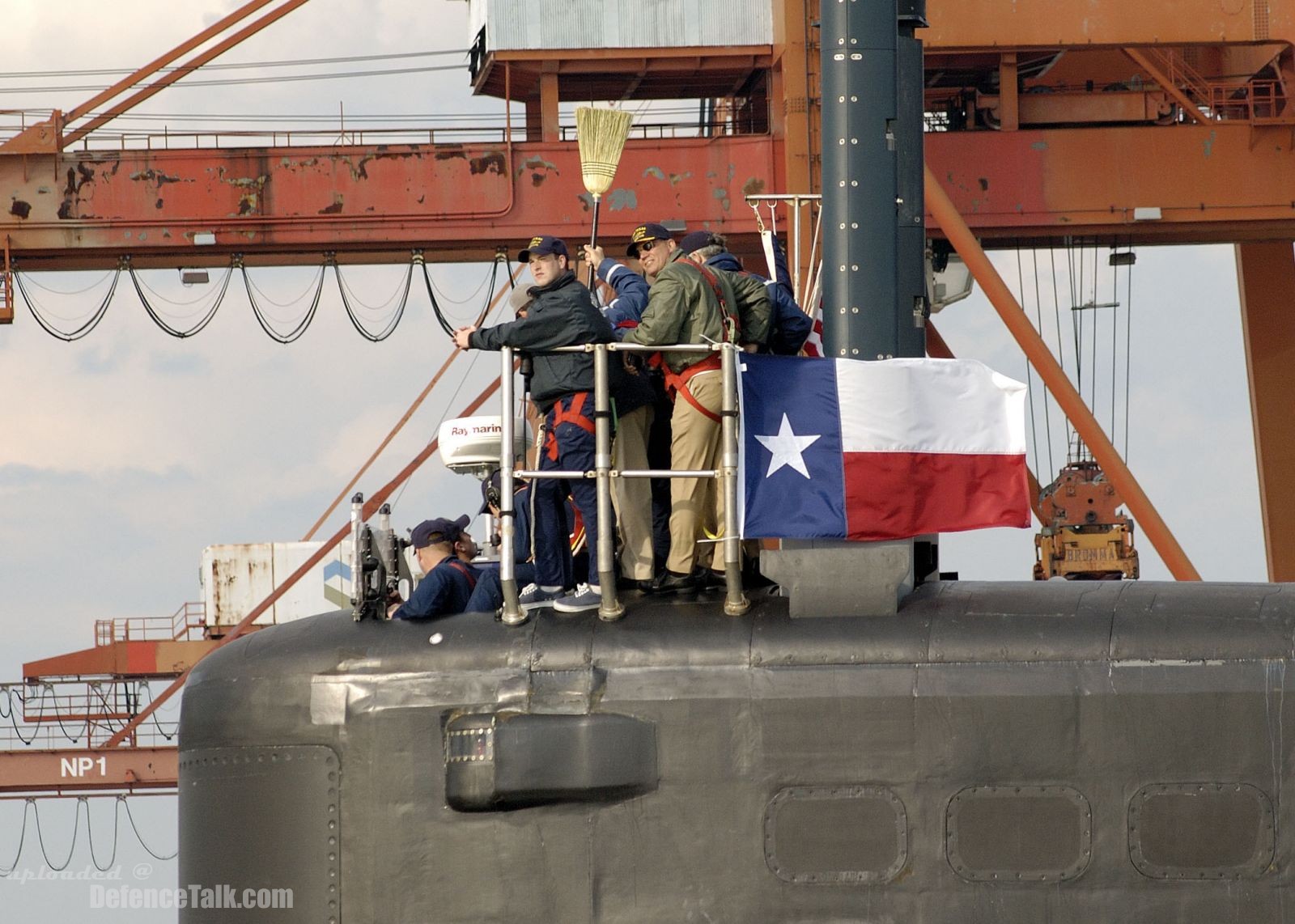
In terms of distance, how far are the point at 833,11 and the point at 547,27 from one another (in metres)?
17.6

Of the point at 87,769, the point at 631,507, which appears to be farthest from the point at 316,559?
the point at 631,507

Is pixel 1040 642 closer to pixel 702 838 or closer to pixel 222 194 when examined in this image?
pixel 702 838

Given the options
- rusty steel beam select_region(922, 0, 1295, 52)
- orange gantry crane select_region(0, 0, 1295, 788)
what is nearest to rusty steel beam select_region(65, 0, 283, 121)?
orange gantry crane select_region(0, 0, 1295, 788)

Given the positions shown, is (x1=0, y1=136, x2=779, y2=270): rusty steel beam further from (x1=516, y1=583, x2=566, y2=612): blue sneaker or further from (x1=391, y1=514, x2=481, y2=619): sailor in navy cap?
(x1=516, y1=583, x2=566, y2=612): blue sneaker

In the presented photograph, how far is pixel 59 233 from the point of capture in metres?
25.5

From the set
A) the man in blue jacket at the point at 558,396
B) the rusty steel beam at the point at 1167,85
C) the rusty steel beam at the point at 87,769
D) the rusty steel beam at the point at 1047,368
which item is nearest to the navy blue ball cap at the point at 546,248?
the man in blue jacket at the point at 558,396

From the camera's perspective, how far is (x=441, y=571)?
7.59 m

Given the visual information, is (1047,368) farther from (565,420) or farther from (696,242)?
(565,420)

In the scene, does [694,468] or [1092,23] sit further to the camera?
[1092,23]

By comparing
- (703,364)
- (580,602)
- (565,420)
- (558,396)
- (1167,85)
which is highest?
(1167,85)

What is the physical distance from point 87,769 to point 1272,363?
22537 millimetres

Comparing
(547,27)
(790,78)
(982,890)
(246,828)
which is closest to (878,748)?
(982,890)

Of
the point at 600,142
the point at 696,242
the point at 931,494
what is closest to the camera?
the point at 931,494

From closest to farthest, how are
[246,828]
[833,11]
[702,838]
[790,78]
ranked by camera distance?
[702,838] < [246,828] < [833,11] < [790,78]
